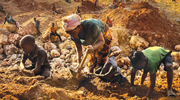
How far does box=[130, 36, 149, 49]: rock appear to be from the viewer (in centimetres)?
431

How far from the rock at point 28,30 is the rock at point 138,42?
14.1ft

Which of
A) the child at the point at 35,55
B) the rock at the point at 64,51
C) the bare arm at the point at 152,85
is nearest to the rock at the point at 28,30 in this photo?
the rock at the point at 64,51

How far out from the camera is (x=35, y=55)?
2.13m

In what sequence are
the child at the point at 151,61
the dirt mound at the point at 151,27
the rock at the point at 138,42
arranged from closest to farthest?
the child at the point at 151,61 → the rock at the point at 138,42 → the dirt mound at the point at 151,27

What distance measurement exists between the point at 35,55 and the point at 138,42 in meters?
3.47

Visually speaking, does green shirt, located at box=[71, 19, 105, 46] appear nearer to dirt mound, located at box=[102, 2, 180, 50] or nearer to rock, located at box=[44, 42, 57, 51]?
rock, located at box=[44, 42, 57, 51]

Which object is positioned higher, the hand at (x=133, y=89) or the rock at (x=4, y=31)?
the rock at (x=4, y=31)

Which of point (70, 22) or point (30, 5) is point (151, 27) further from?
point (30, 5)

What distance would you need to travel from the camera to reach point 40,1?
10312 mm

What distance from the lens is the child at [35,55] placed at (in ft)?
6.45

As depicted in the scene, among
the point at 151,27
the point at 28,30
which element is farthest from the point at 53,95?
the point at 28,30

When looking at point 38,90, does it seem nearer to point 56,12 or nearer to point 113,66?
point 113,66

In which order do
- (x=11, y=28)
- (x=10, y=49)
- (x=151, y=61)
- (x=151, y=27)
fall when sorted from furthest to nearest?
(x=11, y=28) → (x=151, y=27) → (x=10, y=49) → (x=151, y=61)

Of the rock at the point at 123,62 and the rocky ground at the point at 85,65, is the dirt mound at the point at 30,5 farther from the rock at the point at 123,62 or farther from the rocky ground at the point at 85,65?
the rock at the point at 123,62
